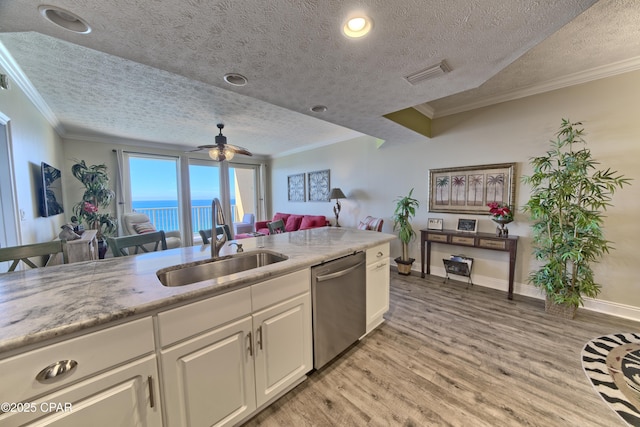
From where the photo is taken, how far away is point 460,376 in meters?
1.72

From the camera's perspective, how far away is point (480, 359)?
1895mm

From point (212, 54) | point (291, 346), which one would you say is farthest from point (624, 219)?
point (212, 54)

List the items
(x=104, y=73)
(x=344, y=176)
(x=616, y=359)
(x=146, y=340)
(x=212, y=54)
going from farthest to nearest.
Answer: (x=344, y=176) → (x=104, y=73) → (x=616, y=359) → (x=212, y=54) → (x=146, y=340)

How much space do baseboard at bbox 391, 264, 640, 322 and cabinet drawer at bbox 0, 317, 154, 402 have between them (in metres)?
3.78

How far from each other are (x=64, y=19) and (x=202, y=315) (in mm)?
1625

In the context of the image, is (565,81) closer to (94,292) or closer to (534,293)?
(534,293)

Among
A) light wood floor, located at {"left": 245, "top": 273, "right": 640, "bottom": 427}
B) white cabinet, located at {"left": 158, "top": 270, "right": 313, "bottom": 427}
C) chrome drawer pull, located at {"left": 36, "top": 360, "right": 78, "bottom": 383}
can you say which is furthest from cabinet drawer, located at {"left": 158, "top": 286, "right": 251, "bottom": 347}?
light wood floor, located at {"left": 245, "top": 273, "right": 640, "bottom": 427}

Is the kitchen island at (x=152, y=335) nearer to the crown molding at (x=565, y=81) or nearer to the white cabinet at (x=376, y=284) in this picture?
the white cabinet at (x=376, y=284)

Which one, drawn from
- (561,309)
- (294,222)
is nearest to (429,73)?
(561,309)

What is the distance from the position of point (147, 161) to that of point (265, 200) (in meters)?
3.00

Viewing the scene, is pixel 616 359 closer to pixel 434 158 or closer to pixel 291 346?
pixel 291 346

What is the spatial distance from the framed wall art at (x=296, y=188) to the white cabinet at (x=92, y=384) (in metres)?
5.10

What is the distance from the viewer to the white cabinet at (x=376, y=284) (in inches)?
84.9

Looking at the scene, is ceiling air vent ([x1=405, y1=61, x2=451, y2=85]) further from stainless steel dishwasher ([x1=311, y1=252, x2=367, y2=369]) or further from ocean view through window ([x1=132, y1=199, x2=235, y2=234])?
ocean view through window ([x1=132, y1=199, x2=235, y2=234])
